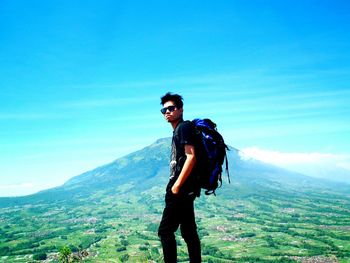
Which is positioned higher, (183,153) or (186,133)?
(186,133)

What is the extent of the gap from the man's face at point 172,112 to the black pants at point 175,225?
172 centimetres

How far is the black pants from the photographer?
23.8 ft

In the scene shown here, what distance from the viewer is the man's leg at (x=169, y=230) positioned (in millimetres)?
7227

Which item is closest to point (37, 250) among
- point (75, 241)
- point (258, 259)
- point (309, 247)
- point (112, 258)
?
point (75, 241)

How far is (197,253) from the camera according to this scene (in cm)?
761

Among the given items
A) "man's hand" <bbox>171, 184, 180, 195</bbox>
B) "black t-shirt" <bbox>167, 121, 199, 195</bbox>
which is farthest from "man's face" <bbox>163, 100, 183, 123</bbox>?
"man's hand" <bbox>171, 184, 180, 195</bbox>

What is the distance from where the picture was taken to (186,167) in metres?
6.98

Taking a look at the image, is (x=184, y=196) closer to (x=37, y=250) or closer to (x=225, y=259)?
(x=225, y=259)

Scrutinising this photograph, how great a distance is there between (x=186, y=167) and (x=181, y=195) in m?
0.70

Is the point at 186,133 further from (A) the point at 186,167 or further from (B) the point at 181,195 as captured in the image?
(B) the point at 181,195

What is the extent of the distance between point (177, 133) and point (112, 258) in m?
154

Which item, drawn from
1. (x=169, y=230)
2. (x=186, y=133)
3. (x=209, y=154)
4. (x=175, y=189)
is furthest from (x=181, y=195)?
(x=186, y=133)

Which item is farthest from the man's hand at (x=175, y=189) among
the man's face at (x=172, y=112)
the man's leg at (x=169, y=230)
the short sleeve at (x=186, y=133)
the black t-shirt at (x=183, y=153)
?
the man's face at (x=172, y=112)

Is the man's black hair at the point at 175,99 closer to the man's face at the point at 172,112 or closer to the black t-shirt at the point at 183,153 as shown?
the man's face at the point at 172,112
